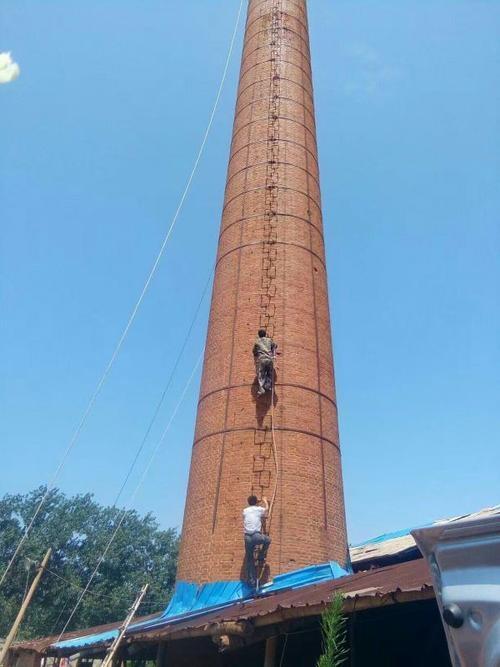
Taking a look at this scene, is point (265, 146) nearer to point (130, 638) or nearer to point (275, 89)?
point (275, 89)

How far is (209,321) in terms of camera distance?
40.6 ft

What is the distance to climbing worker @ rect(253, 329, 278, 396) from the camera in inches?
407

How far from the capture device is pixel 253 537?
8.68 m

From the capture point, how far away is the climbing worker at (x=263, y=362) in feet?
33.9

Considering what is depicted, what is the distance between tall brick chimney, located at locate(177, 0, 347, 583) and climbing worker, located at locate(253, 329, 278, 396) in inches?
8.4

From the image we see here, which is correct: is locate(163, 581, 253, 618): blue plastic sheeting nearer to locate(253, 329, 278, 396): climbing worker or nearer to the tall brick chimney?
the tall brick chimney

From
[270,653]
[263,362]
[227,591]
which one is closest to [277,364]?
[263,362]

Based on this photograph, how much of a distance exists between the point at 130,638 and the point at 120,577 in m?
22.6

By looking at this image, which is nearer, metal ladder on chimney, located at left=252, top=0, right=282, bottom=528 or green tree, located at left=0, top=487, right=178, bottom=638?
metal ladder on chimney, located at left=252, top=0, right=282, bottom=528

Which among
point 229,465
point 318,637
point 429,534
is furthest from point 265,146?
point 429,534

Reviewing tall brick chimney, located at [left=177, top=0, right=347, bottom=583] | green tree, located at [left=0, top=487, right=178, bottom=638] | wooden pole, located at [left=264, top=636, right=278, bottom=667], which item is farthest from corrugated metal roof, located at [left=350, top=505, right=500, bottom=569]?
green tree, located at [left=0, top=487, right=178, bottom=638]

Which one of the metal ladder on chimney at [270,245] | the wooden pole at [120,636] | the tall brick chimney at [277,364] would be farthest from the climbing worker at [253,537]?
the wooden pole at [120,636]

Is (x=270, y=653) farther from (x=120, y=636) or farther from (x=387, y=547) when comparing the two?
(x=387, y=547)

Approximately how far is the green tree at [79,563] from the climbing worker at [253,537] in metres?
18.6
